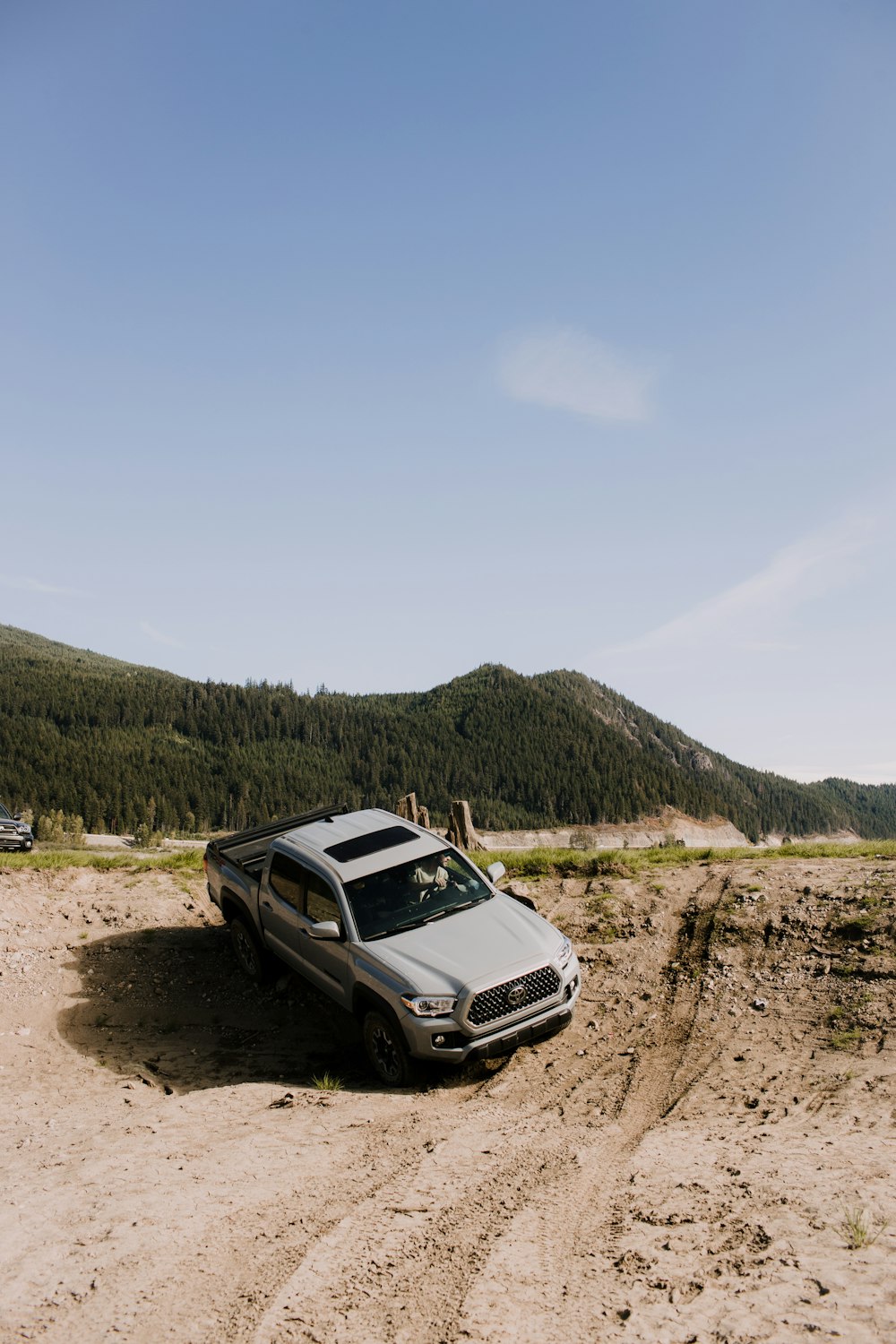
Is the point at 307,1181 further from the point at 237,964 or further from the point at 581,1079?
the point at 237,964

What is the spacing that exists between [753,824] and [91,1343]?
21156 centimetres

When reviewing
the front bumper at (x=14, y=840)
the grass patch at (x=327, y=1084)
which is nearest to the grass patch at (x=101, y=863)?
the front bumper at (x=14, y=840)

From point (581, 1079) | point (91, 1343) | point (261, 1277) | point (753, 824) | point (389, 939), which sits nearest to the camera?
point (91, 1343)

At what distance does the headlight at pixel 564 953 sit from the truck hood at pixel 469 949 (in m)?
0.07

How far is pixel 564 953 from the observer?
8.45 m

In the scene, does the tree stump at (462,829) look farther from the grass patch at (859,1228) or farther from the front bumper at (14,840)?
the grass patch at (859,1228)

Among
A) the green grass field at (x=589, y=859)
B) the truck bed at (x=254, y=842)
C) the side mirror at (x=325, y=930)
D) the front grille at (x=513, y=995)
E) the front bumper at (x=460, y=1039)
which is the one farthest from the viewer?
the green grass field at (x=589, y=859)

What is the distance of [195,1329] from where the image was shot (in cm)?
396

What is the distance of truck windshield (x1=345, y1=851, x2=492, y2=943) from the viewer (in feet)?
28.6

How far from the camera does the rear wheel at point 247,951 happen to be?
1092 centimetres

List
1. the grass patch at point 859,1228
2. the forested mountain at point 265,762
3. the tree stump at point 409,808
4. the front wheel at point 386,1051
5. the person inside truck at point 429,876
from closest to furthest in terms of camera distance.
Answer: the grass patch at point 859,1228, the front wheel at point 386,1051, the person inside truck at point 429,876, the tree stump at point 409,808, the forested mountain at point 265,762

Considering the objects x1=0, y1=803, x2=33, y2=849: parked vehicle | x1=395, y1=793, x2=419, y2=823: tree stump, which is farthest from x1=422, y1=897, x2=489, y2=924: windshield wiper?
x1=0, y1=803, x2=33, y2=849: parked vehicle

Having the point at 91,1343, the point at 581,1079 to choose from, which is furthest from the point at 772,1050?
the point at 91,1343

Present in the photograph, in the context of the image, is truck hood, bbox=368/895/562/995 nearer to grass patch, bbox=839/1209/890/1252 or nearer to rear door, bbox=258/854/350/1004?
rear door, bbox=258/854/350/1004
